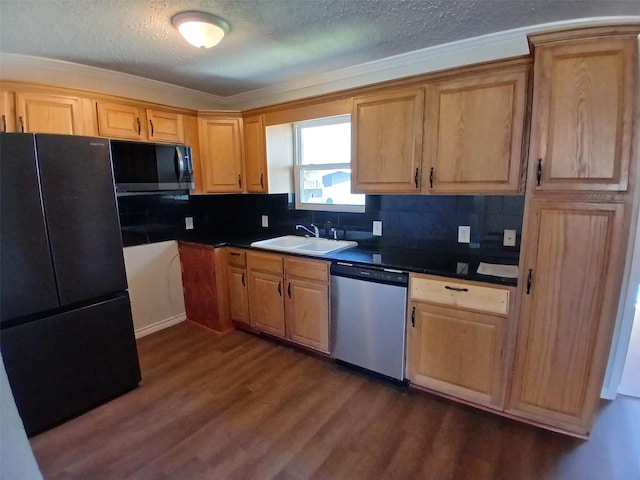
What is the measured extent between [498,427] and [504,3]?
2351 millimetres

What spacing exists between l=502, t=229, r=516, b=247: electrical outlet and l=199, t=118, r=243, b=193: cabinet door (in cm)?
237

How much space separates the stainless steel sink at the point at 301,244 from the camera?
2.81m

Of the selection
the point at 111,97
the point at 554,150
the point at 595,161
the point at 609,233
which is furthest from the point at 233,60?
the point at 609,233

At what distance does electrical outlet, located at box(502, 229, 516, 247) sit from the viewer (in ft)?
7.45

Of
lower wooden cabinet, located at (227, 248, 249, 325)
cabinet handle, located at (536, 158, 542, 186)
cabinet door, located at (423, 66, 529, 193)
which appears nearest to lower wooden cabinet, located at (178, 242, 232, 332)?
lower wooden cabinet, located at (227, 248, 249, 325)

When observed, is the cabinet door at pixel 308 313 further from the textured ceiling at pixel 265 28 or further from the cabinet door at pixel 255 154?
the textured ceiling at pixel 265 28

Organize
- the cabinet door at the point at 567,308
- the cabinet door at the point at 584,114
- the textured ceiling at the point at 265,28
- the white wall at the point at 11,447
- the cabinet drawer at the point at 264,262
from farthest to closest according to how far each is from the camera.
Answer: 1. the cabinet drawer at the point at 264,262
2. the textured ceiling at the point at 265,28
3. the cabinet door at the point at 567,308
4. the cabinet door at the point at 584,114
5. the white wall at the point at 11,447

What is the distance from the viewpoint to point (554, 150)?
167 centimetres

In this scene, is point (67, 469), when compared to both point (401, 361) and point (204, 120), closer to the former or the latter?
point (401, 361)

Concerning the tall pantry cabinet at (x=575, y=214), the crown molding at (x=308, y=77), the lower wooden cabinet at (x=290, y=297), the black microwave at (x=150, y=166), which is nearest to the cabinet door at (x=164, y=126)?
the black microwave at (x=150, y=166)

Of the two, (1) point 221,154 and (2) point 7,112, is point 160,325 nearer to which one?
(1) point 221,154

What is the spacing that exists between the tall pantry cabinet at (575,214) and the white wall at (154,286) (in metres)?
3.02

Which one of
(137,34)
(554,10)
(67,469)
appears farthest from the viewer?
(137,34)

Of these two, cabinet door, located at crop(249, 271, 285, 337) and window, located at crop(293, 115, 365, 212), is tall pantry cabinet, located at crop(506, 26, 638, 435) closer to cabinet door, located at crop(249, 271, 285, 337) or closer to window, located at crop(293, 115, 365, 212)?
window, located at crop(293, 115, 365, 212)
